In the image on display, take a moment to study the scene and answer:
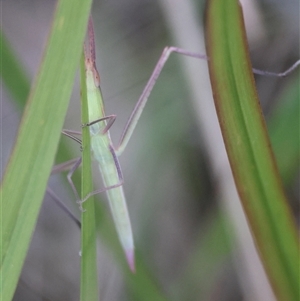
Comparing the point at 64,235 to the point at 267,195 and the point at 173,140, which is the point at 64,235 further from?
the point at 267,195

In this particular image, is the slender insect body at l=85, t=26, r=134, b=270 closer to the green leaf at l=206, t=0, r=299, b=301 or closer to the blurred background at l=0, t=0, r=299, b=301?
the blurred background at l=0, t=0, r=299, b=301

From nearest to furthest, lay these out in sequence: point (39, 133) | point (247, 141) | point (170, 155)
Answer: point (39, 133) → point (247, 141) → point (170, 155)

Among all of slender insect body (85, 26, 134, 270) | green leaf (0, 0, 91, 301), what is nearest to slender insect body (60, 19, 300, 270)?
slender insect body (85, 26, 134, 270)

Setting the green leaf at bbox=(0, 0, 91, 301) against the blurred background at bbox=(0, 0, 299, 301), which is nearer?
the green leaf at bbox=(0, 0, 91, 301)

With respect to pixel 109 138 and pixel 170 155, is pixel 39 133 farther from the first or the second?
pixel 170 155

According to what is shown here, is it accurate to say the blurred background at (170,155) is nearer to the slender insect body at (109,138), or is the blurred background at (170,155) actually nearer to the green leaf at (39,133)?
the slender insect body at (109,138)

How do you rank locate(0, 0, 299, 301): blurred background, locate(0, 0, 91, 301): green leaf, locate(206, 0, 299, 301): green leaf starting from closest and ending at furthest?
locate(0, 0, 91, 301): green leaf, locate(206, 0, 299, 301): green leaf, locate(0, 0, 299, 301): blurred background

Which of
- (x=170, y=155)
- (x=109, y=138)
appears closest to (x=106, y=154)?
(x=109, y=138)

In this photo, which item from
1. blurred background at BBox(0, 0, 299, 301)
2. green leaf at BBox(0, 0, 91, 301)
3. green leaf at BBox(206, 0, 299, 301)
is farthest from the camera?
blurred background at BBox(0, 0, 299, 301)
